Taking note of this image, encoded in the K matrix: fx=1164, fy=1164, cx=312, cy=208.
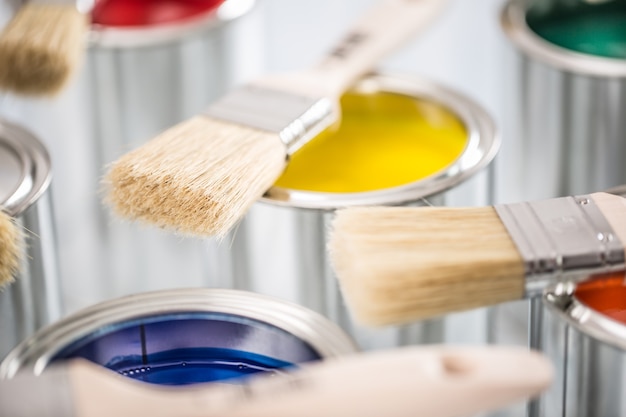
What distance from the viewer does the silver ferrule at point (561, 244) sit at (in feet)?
2.59

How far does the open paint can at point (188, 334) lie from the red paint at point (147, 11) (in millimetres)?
577

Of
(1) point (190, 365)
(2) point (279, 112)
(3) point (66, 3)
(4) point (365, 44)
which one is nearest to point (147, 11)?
(3) point (66, 3)

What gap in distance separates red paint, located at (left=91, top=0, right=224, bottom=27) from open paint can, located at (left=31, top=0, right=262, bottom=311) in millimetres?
102

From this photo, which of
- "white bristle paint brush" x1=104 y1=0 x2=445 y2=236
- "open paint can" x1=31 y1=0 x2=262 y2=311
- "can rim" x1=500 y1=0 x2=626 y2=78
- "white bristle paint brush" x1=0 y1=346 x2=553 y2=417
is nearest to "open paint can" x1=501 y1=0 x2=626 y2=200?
"can rim" x1=500 y1=0 x2=626 y2=78

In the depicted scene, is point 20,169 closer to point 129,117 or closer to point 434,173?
point 129,117

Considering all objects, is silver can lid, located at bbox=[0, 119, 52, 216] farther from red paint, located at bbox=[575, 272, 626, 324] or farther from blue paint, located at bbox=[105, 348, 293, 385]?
red paint, located at bbox=[575, 272, 626, 324]

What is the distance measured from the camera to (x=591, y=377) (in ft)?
2.69

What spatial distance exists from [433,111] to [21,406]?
2.13 feet

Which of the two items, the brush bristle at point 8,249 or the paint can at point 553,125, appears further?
the paint can at point 553,125

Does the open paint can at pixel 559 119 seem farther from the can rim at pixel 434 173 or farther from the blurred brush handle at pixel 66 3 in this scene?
the blurred brush handle at pixel 66 3

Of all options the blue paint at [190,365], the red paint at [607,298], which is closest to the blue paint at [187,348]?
the blue paint at [190,365]

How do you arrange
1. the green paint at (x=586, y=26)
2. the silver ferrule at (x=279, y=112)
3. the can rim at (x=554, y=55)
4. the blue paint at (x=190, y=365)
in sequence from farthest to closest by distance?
the green paint at (x=586, y=26)
the can rim at (x=554, y=55)
the silver ferrule at (x=279, y=112)
the blue paint at (x=190, y=365)

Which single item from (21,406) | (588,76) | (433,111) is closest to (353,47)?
(433,111)

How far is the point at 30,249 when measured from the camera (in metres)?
0.94
